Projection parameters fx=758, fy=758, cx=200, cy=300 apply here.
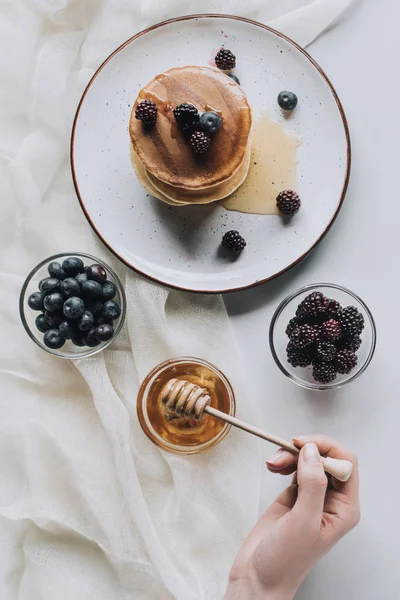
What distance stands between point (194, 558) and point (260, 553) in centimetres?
35

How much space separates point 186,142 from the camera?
7.11ft

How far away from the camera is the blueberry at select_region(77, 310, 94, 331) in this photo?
214 cm

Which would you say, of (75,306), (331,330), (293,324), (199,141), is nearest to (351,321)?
(331,330)

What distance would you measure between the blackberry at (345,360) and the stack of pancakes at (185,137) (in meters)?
0.60

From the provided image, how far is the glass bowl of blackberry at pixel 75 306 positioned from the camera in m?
2.15

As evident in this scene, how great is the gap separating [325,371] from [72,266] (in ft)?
2.58

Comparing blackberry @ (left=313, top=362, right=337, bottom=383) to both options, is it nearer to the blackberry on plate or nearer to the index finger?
the index finger

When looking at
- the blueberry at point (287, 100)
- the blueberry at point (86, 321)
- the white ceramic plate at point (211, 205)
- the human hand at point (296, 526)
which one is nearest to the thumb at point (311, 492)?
the human hand at point (296, 526)

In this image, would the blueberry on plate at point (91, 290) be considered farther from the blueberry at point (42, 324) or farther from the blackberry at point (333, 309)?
the blackberry at point (333, 309)

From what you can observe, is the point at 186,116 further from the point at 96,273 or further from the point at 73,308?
the point at 73,308

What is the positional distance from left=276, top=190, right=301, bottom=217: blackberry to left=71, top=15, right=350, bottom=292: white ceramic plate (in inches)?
1.4

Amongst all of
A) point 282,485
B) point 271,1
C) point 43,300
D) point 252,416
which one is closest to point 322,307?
point 252,416

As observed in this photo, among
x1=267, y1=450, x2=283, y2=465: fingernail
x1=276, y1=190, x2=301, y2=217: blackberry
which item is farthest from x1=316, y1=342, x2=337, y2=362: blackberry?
x1=276, y1=190, x2=301, y2=217: blackberry

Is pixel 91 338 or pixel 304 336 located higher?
pixel 304 336
